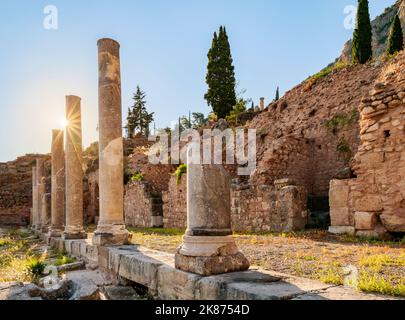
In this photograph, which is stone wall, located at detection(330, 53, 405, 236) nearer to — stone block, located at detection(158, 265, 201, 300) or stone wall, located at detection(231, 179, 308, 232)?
stone wall, located at detection(231, 179, 308, 232)

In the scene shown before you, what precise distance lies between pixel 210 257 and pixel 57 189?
39.2 feet

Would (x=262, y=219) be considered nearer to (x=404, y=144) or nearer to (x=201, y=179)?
(x=404, y=144)

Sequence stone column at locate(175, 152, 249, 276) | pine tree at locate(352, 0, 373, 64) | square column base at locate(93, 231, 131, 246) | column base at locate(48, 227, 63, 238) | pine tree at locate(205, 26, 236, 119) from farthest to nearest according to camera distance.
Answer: pine tree at locate(205, 26, 236, 119), pine tree at locate(352, 0, 373, 64), column base at locate(48, 227, 63, 238), square column base at locate(93, 231, 131, 246), stone column at locate(175, 152, 249, 276)

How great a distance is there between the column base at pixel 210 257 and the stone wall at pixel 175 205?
11803 mm

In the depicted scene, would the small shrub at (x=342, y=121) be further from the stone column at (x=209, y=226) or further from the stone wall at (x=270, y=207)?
the stone column at (x=209, y=226)

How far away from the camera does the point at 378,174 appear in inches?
336

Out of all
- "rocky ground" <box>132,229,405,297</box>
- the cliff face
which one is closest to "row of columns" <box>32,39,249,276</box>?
"rocky ground" <box>132,229,405,297</box>

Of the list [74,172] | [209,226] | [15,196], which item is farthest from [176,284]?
[15,196]

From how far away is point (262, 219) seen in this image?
11898 mm

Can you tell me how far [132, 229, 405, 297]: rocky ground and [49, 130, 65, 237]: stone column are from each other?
8434 millimetres

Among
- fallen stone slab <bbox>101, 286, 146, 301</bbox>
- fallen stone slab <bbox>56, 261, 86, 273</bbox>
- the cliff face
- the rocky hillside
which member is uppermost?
the cliff face

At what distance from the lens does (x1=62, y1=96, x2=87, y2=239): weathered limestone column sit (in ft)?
37.3
